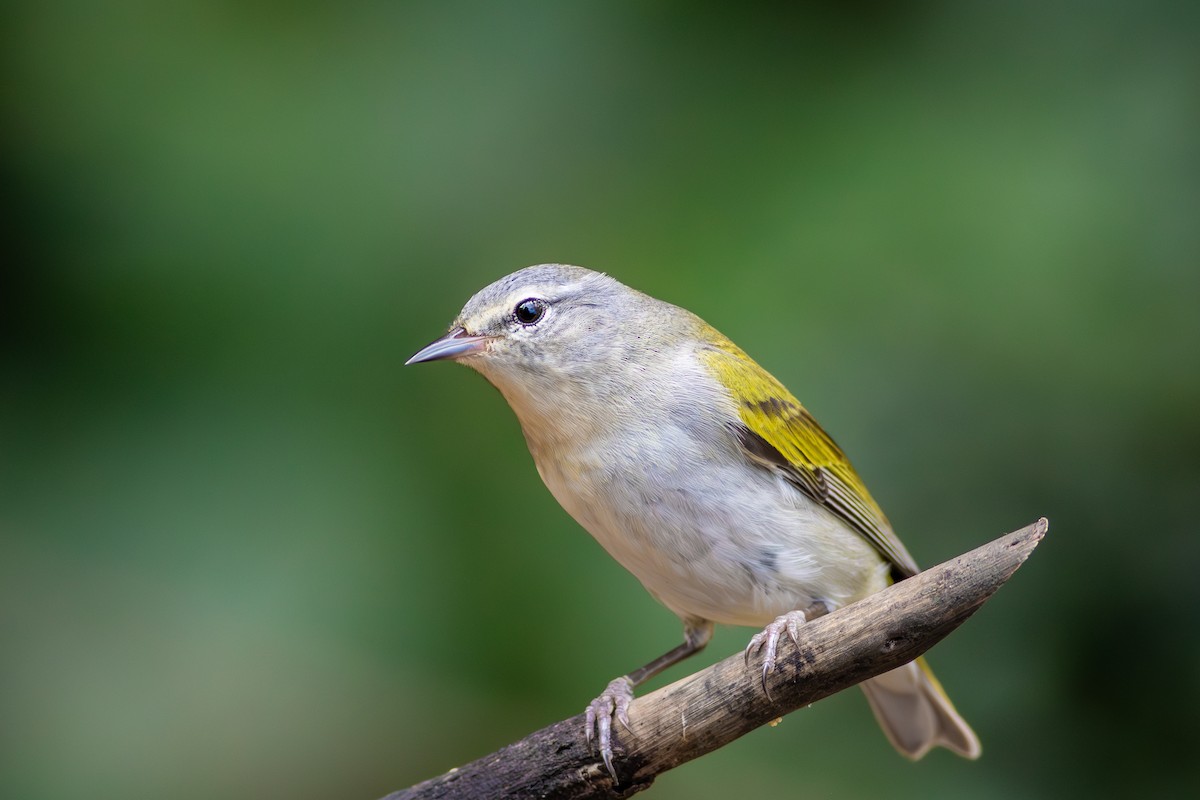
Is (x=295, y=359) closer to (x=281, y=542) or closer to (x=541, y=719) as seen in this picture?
(x=281, y=542)

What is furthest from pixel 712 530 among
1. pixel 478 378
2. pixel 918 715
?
pixel 478 378

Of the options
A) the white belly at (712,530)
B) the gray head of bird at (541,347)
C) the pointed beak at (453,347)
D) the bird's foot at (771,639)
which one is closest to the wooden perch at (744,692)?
the bird's foot at (771,639)

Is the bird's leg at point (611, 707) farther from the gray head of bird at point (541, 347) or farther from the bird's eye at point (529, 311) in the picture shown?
the bird's eye at point (529, 311)

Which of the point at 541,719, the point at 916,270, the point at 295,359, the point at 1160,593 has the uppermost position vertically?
the point at 295,359

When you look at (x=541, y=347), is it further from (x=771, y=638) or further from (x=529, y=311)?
(x=771, y=638)

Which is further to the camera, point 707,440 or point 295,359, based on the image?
point 295,359

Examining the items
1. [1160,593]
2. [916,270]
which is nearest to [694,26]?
[916,270]
